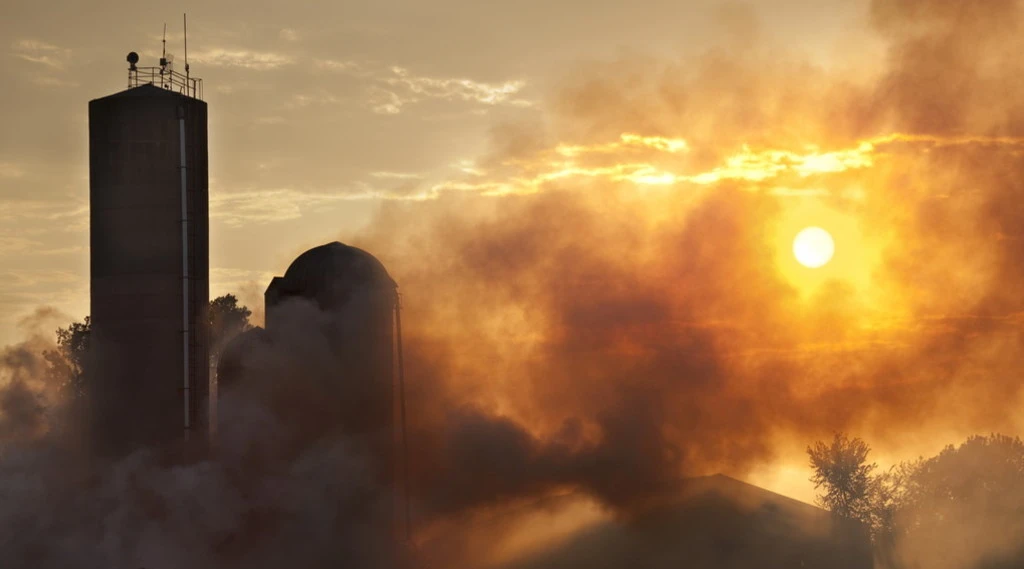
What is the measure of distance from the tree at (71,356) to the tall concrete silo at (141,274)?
2630 cm

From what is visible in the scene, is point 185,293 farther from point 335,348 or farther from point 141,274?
point 335,348

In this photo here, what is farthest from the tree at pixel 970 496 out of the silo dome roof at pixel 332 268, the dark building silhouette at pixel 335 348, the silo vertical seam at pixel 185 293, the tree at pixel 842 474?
the silo vertical seam at pixel 185 293

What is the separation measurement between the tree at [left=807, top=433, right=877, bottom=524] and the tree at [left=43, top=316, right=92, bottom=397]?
4751 cm

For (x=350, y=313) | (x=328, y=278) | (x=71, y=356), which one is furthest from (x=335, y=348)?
(x=71, y=356)

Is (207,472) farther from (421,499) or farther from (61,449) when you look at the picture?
(421,499)

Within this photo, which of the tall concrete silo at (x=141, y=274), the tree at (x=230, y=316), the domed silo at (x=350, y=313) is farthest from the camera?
the tree at (x=230, y=316)

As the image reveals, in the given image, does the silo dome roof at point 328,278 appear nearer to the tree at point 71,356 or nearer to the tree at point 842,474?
the tree at point 71,356

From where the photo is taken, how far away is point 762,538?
200 ft

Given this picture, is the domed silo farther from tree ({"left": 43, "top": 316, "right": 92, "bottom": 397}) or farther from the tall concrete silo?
tree ({"left": 43, "top": 316, "right": 92, "bottom": 397})

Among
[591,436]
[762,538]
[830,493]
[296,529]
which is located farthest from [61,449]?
[830,493]

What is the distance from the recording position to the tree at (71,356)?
238 ft

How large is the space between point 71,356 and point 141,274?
142ft

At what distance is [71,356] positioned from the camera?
8338cm

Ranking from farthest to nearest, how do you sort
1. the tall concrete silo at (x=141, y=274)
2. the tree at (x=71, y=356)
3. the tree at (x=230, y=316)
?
the tree at (x=230, y=316)
the tree at (x=71, y=356)
the tall concrete silo at (x=141, y=274)
